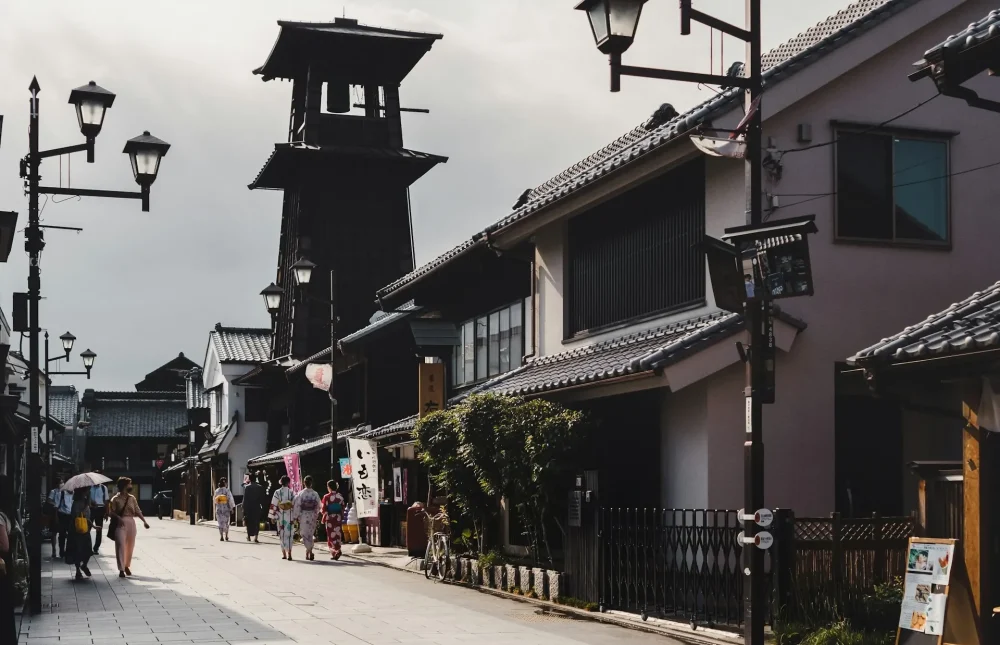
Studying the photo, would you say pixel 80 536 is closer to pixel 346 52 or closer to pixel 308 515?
pixel 308 515

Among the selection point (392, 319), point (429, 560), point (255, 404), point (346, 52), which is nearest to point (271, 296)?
point (392, 319)

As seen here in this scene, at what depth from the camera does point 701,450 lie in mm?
16625

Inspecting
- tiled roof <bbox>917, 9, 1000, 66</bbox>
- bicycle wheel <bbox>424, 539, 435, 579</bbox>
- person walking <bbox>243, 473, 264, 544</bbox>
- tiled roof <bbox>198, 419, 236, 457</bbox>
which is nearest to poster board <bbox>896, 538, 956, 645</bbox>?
tiled roof <bbox>917, 9, 1000, 66</bbox>

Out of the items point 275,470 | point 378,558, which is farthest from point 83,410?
point 378,558

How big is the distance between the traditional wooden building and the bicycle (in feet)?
75.4

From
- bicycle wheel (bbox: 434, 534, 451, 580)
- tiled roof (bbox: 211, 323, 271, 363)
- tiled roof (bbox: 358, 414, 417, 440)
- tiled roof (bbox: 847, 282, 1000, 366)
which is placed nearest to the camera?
tiled roof (bbox: 847, 282, 1000, 366)

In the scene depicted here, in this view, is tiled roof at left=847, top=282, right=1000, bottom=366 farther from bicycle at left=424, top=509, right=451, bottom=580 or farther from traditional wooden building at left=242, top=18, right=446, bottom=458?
traditional wooden building at left=242, top=18, right=446, bottom=458

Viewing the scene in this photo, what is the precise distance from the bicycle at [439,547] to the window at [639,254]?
4.08 metres

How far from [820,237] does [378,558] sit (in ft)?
50.6

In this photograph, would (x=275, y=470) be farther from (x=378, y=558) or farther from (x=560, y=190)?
(x=560, y=190)

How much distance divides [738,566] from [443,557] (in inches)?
379

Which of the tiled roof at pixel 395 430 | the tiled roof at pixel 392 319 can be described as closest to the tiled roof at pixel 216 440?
the tiled roof at pixel 392 319

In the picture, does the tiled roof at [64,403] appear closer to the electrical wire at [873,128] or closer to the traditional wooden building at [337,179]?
the traditional wooden building at [337,179]

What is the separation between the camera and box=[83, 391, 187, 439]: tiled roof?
285ft
